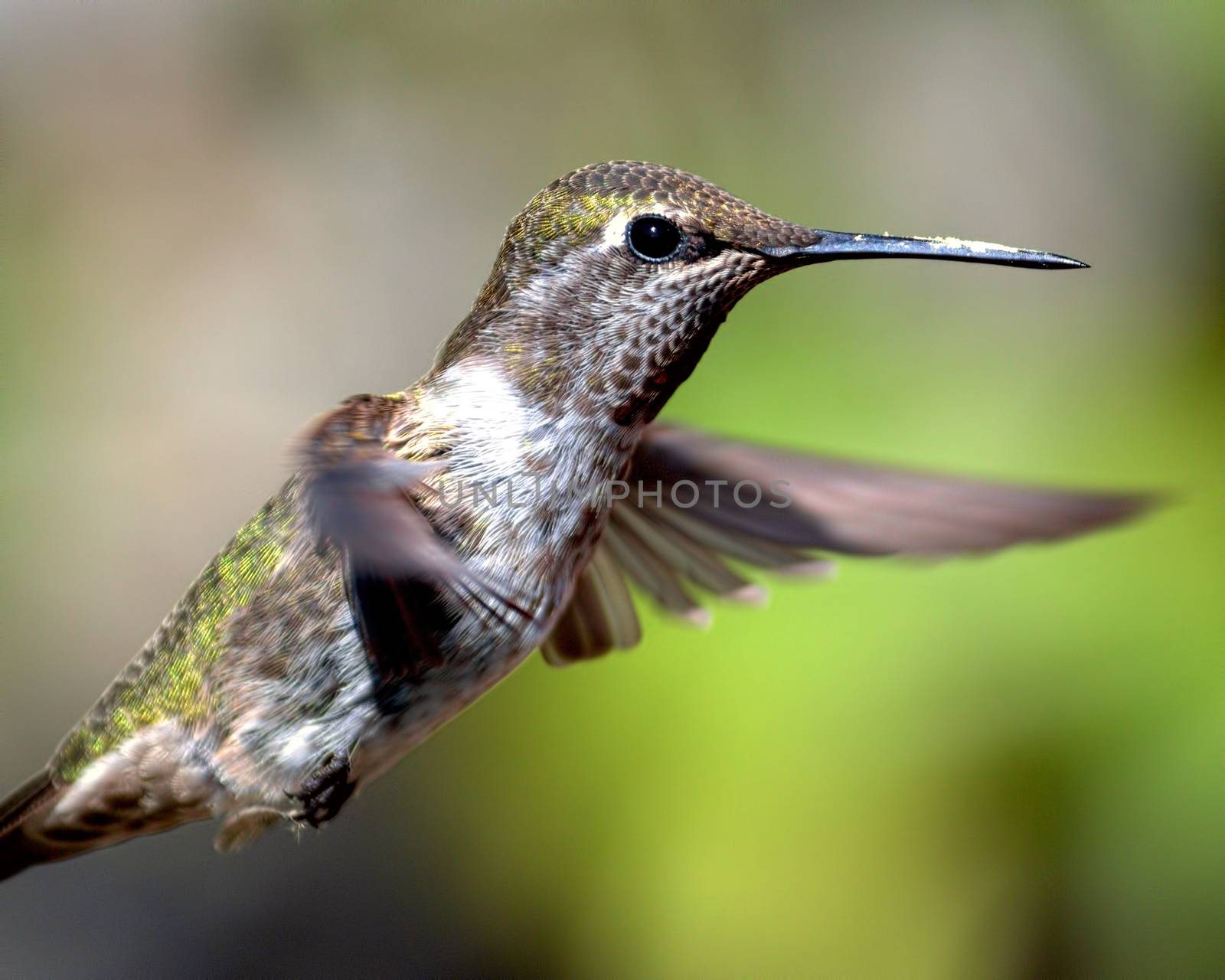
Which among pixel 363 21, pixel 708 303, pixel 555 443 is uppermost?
pixel 363 21

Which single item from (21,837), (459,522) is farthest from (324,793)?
(21,837)

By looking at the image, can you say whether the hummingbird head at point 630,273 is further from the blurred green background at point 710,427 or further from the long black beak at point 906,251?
the blurred green background at point 710,427

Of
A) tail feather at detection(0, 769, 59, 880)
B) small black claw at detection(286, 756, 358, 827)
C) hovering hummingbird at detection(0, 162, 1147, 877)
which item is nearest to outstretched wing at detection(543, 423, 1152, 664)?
hovering hummingbird at detection(0, 162, 1147, 877)

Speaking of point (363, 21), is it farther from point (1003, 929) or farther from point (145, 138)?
point (1003, 929)

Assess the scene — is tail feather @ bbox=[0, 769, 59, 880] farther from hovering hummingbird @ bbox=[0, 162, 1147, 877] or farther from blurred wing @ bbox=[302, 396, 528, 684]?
blurred wing @ bbox=[302, 396, 528, 684]

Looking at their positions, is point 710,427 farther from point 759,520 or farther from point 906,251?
point 906,251

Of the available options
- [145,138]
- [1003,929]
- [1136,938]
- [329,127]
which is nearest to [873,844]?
[1003,929]
